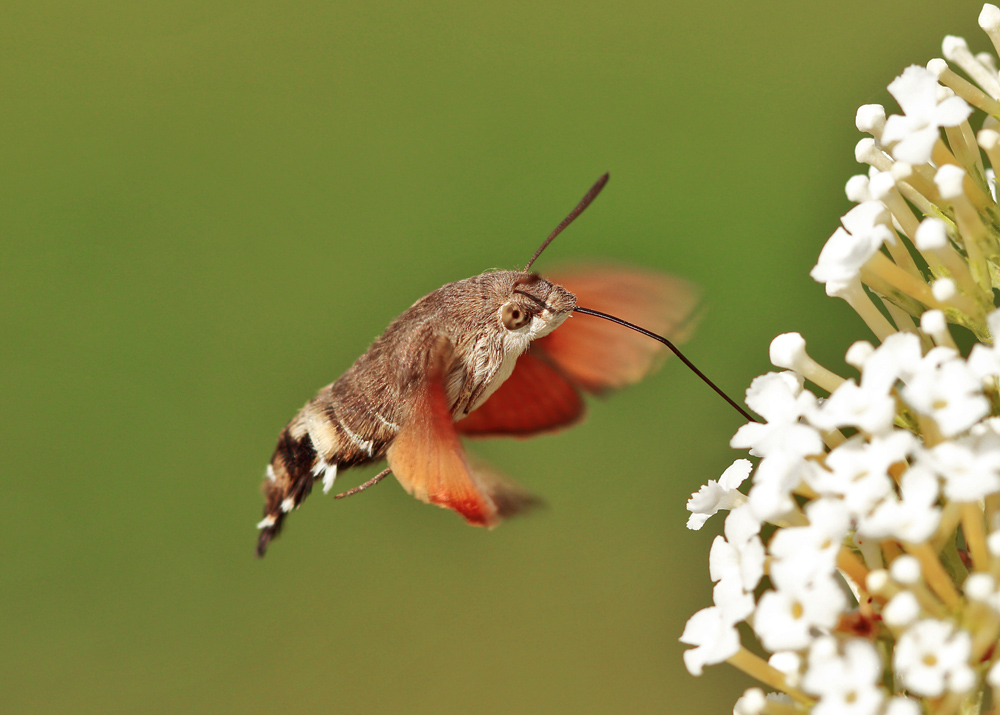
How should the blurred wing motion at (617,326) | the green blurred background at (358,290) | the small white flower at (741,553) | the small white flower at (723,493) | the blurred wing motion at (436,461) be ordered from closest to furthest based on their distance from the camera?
1. the small white flower at (741,553)
2. the small white flower at (723,493)
3. the blurred wing motion at (436,461)
4. the blurred wing motion at (617,326)
5. the green blurred background at (358,290)

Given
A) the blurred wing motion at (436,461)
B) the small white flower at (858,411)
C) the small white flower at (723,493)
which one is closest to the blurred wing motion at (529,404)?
the blurred wing motion at (436,461)

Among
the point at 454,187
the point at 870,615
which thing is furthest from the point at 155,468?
the point at 870,615

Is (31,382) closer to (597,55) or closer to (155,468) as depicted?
(155,468)

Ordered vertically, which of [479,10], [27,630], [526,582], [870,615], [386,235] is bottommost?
[27,630]

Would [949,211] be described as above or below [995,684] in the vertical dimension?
above

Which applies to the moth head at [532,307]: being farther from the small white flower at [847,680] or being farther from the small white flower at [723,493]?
the small white flower at [847,680]

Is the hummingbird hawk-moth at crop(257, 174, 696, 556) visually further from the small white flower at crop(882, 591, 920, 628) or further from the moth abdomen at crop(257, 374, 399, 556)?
the small white flower at crop(882, 591, 920, 628)

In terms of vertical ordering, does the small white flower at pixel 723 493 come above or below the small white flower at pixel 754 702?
above
